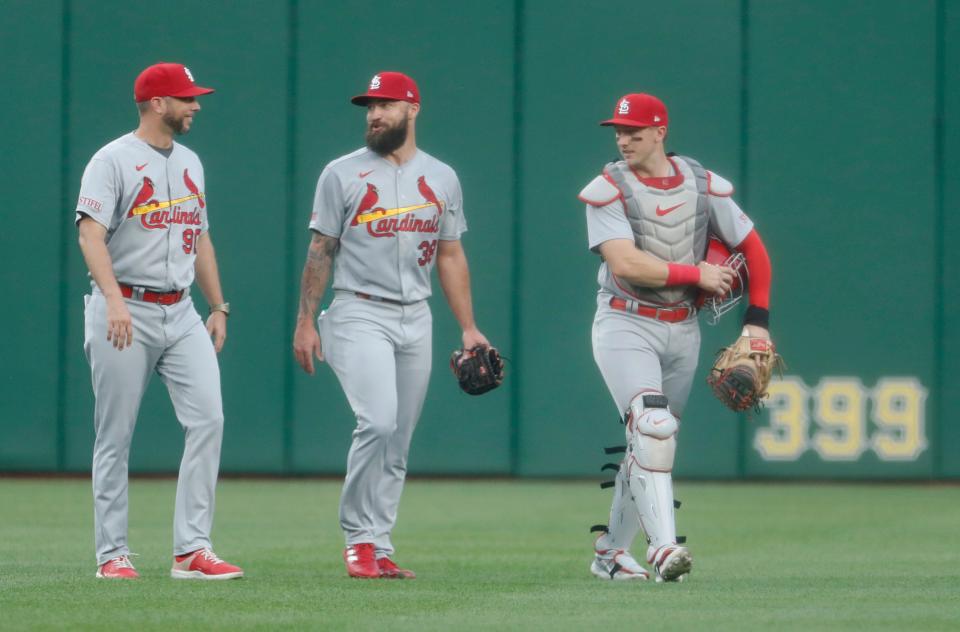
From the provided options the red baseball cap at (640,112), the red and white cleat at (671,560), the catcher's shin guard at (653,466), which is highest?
the red baseball cap at (640,112)

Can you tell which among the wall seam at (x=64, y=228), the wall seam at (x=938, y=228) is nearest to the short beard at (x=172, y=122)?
the wall seam at (x=64, y=228)

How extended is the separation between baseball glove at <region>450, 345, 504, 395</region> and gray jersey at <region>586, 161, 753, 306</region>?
2.19ft

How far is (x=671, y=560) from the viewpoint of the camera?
23.0 feet

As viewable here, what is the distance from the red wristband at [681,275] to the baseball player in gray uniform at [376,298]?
1142 mm

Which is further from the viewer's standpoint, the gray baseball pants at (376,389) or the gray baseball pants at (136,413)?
the gray baseball pants at (376,389)

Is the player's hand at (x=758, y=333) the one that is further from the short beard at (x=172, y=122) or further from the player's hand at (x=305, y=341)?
the short beard at (x=172, y=122)

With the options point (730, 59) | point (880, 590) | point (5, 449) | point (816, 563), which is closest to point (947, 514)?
point (816, 563)

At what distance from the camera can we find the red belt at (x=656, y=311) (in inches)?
295

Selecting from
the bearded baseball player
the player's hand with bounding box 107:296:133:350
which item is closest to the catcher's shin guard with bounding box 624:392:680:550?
the bearded baseball player

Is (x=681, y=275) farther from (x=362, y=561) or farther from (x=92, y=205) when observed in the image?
(x=92, y=205)

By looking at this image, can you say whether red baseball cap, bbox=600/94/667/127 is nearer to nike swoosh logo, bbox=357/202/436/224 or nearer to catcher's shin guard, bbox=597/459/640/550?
nike swoosh logo, bbox=357/202/436/224

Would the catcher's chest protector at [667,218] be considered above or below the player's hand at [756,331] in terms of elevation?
above

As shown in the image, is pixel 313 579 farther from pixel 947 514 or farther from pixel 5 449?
pixel 5 449

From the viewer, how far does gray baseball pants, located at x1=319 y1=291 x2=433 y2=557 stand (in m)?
7.50
